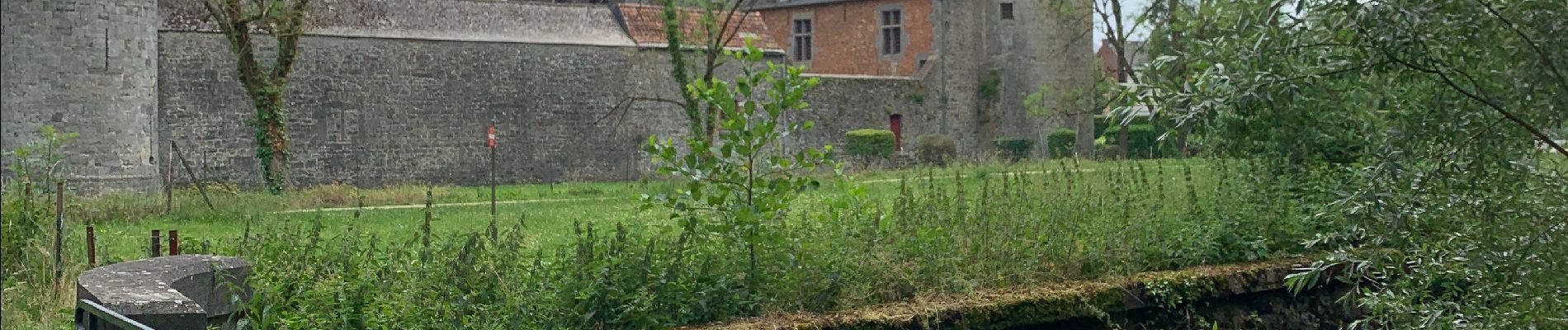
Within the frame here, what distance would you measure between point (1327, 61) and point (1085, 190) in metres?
3.44

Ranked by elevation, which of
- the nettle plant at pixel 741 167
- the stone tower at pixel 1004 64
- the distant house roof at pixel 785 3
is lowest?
the nettle plant at pixel 741 167

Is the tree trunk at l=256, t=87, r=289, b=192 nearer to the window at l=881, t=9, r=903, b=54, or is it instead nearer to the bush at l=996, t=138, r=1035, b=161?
the bush at l=996, t=138, r=1035, b=161

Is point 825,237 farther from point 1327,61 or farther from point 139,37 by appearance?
point 139,37

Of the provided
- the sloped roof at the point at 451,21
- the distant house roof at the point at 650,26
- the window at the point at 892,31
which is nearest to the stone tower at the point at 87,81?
the sloped roof at the point at 451,21

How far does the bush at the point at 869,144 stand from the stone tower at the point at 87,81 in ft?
48.5

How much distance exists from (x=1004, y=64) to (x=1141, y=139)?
483 cm

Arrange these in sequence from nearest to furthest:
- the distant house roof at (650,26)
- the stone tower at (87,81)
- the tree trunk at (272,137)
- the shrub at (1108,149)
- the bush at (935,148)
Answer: the stone tower at (87,81), the tree trunk at (272,137), the distant house roof at (650,26), the shrub at (1108,149), the bush at (935,148)

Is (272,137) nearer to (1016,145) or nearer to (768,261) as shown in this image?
(1016,145)

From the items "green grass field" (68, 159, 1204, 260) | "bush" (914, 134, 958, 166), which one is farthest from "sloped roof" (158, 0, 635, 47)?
"bush" (914, 134, 958, 166)

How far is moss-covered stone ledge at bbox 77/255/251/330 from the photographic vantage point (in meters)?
5.63

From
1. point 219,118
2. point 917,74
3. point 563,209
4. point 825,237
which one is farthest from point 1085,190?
point 917,74

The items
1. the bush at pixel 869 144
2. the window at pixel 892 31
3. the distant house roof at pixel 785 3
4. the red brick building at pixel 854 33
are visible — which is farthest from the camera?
the distant house roof at pixel 785 3

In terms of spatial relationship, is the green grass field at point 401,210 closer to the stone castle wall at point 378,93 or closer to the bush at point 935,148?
the stone castle wall at point 378,93

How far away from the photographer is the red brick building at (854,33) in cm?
3938
